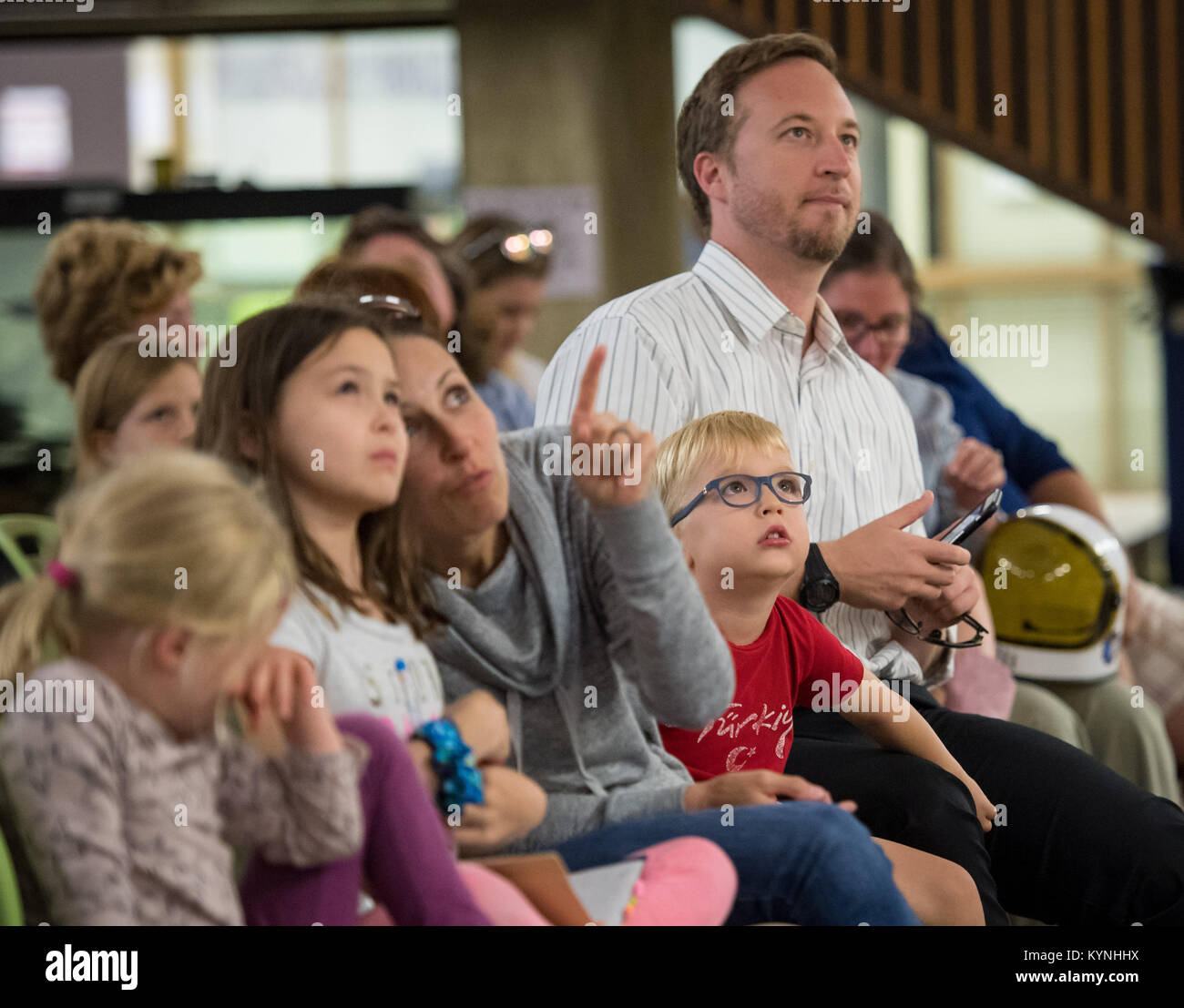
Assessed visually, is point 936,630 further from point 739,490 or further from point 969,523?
point 739,490

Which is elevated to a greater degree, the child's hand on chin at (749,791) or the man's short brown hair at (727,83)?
the man's short brown hair at (727,83)

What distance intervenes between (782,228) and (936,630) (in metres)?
0.44

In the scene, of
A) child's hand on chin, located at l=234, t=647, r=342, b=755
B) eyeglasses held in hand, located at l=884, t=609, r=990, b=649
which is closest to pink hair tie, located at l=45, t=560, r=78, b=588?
child's hand on chin, located at l=234, t=647, r=342, b=755

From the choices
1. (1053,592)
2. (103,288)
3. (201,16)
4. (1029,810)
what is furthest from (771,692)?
(201,16)

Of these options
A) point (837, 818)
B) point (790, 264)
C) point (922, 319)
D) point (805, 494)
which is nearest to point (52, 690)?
point (837, 818)

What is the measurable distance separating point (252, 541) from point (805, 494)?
558 mm

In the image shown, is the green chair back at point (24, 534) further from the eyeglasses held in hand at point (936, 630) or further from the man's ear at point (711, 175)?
the eyeglasses held in hand at point (936, 630)

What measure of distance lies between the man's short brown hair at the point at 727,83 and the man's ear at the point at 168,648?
2.47 feet

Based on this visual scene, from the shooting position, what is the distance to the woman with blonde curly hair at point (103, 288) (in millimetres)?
1734

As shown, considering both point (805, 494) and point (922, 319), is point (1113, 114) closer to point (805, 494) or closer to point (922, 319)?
point (922, 319)

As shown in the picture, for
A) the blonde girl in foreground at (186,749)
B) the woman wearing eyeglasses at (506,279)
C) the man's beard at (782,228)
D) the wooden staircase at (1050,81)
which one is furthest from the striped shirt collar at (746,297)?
the woman wearing eyeglasses at (506,279)

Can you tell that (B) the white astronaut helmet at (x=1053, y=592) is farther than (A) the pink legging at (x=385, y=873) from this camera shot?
Yes

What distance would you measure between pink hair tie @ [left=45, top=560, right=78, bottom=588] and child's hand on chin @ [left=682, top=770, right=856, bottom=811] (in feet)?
1.61

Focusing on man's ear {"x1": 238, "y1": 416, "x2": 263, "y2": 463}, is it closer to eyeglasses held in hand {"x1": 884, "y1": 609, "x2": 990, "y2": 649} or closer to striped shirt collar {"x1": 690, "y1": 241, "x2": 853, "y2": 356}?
striped shirt collar {"x1": 690, "y1": 241, "x2": 853, "y2": 356}
